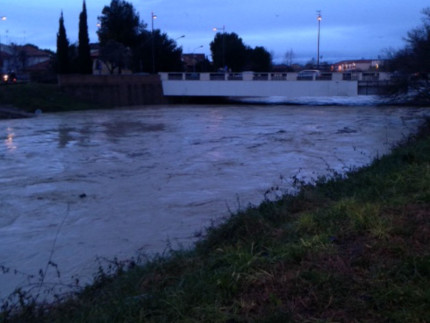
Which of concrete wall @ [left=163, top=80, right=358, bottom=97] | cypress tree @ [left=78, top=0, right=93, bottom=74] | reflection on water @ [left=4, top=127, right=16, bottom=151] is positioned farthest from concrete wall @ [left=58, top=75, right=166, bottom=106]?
reflection on water @ [left=4, top=127, right=16, bottom=151]

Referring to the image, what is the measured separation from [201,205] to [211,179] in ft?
11.6

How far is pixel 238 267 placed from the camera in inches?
197

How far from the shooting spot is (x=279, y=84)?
53.0 meters

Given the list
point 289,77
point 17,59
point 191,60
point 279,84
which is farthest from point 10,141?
point 191,60

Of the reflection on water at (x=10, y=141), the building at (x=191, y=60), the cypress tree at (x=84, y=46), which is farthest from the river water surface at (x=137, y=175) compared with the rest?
the building at (x=191, y=60)

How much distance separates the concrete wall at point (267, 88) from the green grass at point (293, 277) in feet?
152

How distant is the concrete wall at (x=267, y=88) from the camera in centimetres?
5209

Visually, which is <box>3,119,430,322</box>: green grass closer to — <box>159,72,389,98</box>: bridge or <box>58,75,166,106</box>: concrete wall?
<box>159,72,389,98</box>: bridge

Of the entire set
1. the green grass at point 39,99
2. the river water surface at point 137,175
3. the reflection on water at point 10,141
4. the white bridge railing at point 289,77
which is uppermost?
the white bridge railing at point 289,77

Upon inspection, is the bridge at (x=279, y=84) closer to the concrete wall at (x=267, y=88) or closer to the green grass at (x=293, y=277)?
the concrete wall at (x=267, y=88)

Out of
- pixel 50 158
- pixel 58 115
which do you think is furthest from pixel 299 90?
pixel 50 158

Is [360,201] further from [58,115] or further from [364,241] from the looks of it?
[58,115]

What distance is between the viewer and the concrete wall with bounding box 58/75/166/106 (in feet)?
172

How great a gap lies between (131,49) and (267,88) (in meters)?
24.8
